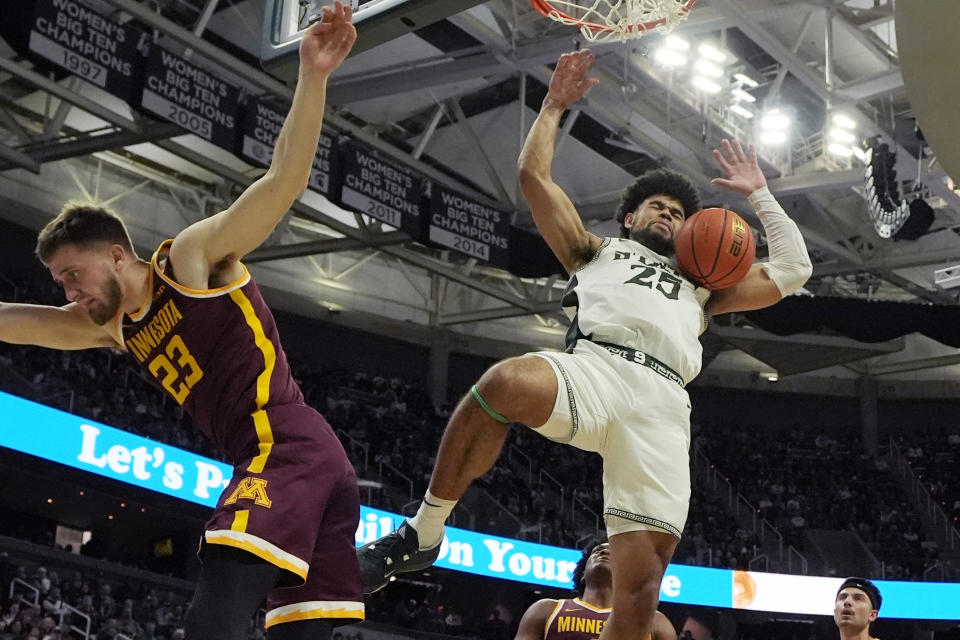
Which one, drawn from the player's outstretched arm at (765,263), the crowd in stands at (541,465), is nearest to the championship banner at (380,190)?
the crowd in stands at (541,465)

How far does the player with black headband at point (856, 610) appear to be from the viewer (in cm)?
607

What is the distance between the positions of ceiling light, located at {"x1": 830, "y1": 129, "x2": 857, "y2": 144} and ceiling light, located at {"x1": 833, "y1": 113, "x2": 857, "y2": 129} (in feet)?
0.31

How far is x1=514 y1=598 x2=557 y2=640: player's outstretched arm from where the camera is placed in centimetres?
645

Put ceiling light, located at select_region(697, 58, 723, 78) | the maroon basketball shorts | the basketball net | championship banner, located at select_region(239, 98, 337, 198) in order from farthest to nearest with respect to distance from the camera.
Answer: ceiling light, located at select_region(697, 58, 723, 78), championship banner, located at select_region(239, 98, 337, 198), the basketball net, the maroon basketball shorts

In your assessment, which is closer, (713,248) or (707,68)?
(713,248)

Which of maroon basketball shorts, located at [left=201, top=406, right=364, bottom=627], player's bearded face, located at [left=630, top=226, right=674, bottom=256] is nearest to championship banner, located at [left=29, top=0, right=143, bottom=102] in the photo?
player's bearded face, located at [left=630, top=226, right=674, bottom=256]

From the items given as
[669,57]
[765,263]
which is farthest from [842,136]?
[765,263]

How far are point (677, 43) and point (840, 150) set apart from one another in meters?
3.85

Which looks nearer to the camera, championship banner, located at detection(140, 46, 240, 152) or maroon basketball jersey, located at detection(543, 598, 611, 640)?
maroon basketball jersey, located at detection(543, 598, 611, 640)

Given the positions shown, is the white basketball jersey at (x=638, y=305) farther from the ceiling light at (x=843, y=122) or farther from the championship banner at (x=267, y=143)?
the ceiling light at (x=843, y=122)

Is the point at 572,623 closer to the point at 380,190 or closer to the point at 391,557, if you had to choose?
the point at 391,557

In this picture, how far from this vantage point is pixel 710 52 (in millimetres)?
15078

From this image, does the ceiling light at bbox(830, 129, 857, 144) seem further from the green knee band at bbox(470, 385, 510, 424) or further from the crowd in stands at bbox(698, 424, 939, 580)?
the green knee band at bbox(470, 385, 510, 424)

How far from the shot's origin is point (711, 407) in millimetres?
29844
